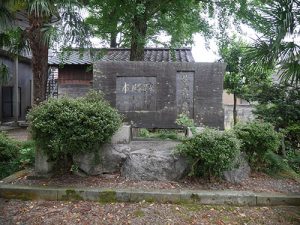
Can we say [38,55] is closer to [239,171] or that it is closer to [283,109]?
[239,171]

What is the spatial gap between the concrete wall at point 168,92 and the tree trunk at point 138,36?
3159mm

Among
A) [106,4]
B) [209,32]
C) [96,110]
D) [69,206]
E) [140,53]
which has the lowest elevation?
[69,206]

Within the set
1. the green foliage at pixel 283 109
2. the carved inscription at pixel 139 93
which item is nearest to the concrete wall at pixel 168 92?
the carved inscription at pixel 139 93

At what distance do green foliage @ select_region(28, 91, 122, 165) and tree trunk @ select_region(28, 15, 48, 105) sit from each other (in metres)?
2.90

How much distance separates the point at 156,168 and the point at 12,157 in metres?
3.42

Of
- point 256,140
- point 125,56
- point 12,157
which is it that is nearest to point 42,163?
point 12,157

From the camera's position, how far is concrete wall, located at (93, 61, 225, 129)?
7.12 meters

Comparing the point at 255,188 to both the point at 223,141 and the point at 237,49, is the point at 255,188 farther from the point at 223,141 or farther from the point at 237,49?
the point at 237,49

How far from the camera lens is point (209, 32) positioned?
10.6 m

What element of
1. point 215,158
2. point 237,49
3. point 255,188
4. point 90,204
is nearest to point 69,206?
point 90,204

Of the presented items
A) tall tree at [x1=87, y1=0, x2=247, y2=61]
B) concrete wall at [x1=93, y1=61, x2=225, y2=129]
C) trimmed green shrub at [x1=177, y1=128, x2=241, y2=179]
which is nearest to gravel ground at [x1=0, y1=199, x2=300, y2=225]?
trimmed green shrub at [x1=177, y1=128, x2=241, y2=179]

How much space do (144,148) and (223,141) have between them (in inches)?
64.8

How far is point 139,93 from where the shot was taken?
7.14 m

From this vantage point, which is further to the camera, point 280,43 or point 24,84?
point 24,84
